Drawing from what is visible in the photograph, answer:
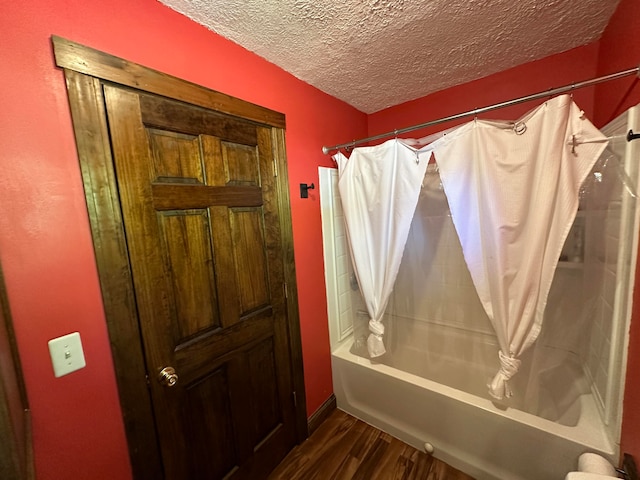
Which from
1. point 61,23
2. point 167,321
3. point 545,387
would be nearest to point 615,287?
point 545,387

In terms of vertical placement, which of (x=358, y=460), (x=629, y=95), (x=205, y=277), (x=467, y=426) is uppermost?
(x=629, y=95)

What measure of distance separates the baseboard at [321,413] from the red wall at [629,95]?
1459mm

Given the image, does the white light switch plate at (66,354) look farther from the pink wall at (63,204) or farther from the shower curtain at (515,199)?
the shower curtain at (515,199)

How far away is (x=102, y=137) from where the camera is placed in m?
0.80

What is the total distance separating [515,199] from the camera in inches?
43.1

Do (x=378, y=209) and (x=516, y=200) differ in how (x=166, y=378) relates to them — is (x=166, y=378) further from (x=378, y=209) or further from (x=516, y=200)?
(x=516, y=200)

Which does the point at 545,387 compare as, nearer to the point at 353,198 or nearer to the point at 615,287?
the point at 615,287

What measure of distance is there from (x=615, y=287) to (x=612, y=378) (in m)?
0.40

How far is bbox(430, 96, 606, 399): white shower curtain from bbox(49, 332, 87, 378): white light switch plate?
1611 mm

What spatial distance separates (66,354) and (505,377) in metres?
1.79

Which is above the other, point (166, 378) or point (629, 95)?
point (629, 95)

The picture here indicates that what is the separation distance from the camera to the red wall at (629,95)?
90 cm

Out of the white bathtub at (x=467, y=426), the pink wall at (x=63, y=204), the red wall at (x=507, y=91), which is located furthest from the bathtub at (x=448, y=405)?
the red wall at (x=507, y=91)

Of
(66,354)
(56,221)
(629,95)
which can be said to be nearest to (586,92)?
(629,95)
